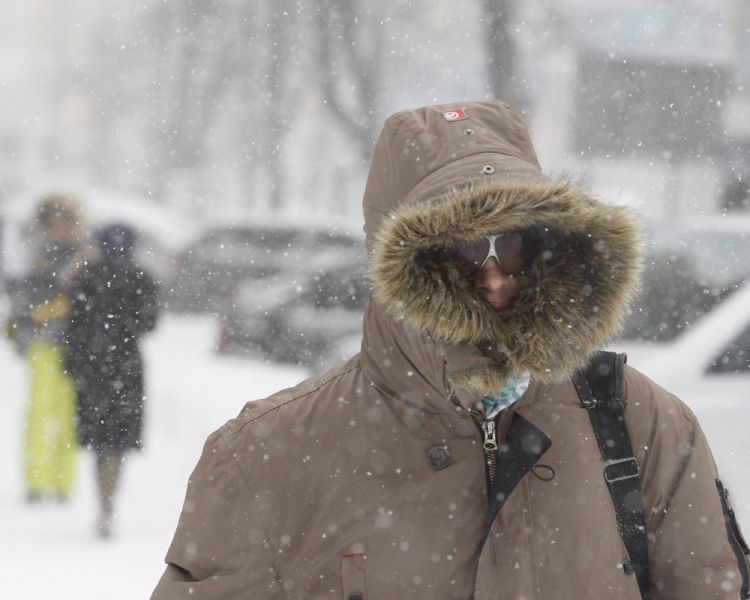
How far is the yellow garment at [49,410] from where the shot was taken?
553cm

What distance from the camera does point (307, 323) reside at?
8.94m

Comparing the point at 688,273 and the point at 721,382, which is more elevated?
the point at 688,273

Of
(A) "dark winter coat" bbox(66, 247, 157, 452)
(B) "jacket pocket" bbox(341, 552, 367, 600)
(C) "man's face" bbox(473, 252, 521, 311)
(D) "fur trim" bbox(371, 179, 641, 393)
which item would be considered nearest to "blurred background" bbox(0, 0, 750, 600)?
(D) "fur trim" bbox(371, 179, 641, 393)

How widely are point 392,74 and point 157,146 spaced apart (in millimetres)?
9531

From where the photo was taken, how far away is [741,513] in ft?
16.1

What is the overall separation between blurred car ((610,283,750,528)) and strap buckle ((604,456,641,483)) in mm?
3012

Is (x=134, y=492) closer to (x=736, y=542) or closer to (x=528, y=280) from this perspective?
(x=528, y=280)

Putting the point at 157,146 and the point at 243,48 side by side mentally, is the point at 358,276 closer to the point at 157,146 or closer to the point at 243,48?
the point at 243,48

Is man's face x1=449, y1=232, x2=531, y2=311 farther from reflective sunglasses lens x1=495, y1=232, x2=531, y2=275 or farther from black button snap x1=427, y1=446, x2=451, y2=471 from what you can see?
black button snap x1=427, y1=446, x2=451, y2=471

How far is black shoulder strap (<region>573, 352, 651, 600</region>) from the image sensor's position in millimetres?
1742

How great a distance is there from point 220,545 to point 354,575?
0.24 meters

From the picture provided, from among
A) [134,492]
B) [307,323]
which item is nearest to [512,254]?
[134,492]

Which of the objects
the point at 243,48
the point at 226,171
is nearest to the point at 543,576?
the point at 243,48

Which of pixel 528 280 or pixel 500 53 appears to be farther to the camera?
pixel 500 53
